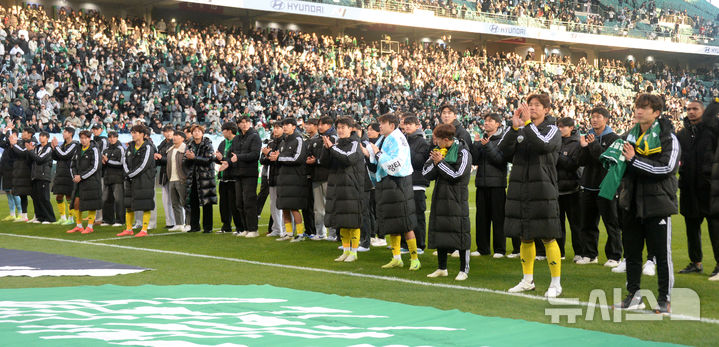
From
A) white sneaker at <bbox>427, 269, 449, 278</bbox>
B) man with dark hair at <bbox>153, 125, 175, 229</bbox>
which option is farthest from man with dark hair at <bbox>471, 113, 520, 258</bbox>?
man with dark hair at <bbox>153, 125, 175, 229</bbox>

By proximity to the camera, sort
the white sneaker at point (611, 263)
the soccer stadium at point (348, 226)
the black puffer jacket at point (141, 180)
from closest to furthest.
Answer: the soccer stadium at point (348, 226) → the white sneaker at point (611, 263) → the black puffer jacket at point (141, 180)

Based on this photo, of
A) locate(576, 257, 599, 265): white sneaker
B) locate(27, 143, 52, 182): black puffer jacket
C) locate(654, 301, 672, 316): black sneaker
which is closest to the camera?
locate(654, 301, 672, 316): black sneaker

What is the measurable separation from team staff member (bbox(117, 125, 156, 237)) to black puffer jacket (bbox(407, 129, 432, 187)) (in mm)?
5130

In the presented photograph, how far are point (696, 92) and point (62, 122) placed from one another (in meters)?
46.5

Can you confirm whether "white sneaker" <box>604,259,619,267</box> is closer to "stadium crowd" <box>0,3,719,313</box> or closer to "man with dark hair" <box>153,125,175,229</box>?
"stadium crowd" <box>0,3,719,313</box>

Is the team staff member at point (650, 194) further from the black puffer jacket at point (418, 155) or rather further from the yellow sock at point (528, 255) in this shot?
the black puffer jacket at point (418, 155)

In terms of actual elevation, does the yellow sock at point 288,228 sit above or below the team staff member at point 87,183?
below

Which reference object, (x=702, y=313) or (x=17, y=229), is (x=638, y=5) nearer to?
(x=17, y=229)

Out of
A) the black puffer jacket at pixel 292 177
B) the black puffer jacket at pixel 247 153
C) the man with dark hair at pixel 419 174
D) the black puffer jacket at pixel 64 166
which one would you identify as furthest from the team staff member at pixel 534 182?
the black puffer jacket at pixel 64 166

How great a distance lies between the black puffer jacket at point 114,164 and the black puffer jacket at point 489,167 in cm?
722

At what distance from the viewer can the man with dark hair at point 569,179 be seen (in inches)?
386

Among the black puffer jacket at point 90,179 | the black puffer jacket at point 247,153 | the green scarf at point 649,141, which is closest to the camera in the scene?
the green scarf at point 649,141

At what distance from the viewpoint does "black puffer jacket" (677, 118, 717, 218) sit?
8602 millimetres

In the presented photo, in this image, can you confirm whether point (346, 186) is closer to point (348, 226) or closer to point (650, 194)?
point (348, 226)
